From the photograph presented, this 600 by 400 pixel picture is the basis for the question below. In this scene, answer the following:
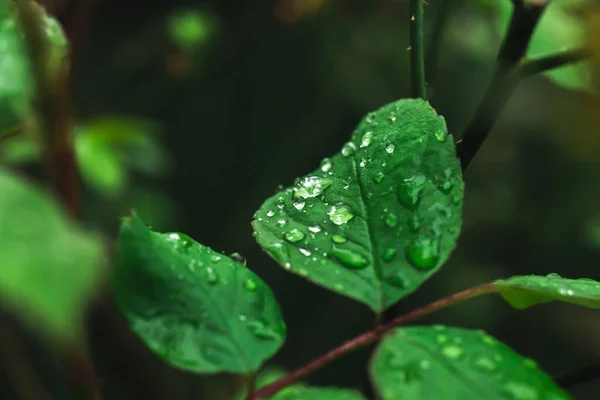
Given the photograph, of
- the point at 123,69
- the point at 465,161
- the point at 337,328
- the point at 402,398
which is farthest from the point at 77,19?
the point at 337,328

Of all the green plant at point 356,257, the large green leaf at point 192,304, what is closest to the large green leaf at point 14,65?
the green plant at point 356,257

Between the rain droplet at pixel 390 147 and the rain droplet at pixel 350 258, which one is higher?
the rain droplet at pixel 390 147

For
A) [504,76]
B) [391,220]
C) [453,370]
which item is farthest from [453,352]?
[504,76]

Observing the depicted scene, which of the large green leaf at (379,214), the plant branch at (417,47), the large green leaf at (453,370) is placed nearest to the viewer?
the large green leaf at (453,370)

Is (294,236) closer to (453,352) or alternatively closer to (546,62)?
(453,352)

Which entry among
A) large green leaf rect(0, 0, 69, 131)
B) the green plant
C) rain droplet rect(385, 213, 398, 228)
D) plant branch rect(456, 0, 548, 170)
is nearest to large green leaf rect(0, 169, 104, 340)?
the green plant

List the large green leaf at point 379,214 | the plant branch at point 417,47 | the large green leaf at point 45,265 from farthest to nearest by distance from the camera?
1. the plant branch at point 417,47
2. the large green leaf at point 379,214
3. the large green leaf at point 45,265

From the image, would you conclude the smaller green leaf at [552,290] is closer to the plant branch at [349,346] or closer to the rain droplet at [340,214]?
the plant branch at [349,346]

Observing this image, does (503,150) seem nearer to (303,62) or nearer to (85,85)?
(303,62)
